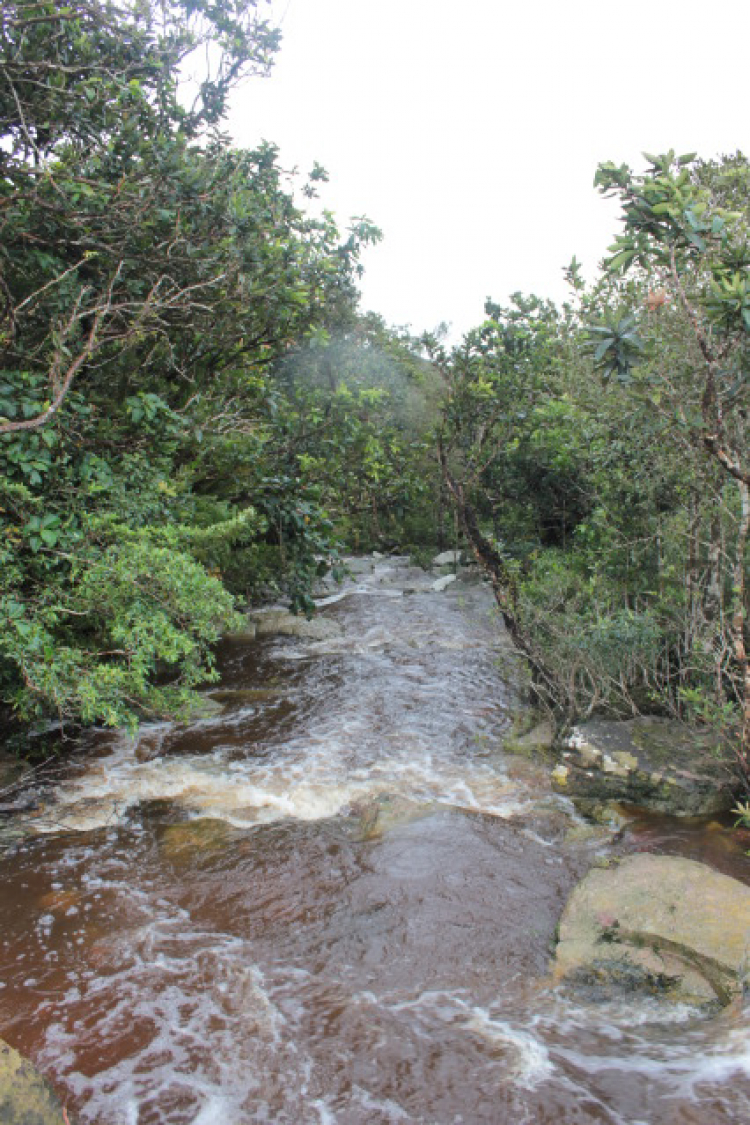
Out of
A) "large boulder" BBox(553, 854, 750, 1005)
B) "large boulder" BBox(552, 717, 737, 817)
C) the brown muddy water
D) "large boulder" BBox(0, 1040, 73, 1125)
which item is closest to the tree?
"large boulder" BBox(552, 717, 737, 817)

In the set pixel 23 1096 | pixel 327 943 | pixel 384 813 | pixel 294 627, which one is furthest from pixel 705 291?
pixel 294 627

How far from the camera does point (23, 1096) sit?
8.91ft

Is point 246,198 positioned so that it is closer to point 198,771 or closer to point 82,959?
point 198,771

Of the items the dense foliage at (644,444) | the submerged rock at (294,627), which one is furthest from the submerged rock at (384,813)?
the submerged rock at (294,627)

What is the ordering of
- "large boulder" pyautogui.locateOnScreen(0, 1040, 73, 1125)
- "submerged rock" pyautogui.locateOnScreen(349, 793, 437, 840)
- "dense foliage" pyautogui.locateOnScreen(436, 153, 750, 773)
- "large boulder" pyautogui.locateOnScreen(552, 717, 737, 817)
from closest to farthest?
"large boulder" pyautogui.locateOnScreen(0, 1040, 73, 1125) < "dense foliage" pyautogui.locateOnScreen(436, 153, 750, 773) < "submerged rock" pyautogui.locateOnScreen(349, 793, 437, 840) < "large boulder" pyautogui.locateOnScreen(552, 717, 737, 817)

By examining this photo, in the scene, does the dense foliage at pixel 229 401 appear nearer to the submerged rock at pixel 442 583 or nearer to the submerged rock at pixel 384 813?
the submerged rock at pixel 384 813

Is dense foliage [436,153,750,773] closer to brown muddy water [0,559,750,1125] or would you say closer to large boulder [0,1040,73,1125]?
brown muddy water [0,559,750,1125]

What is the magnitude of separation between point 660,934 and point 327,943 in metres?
1.97

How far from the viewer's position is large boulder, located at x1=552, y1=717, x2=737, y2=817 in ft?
19.4

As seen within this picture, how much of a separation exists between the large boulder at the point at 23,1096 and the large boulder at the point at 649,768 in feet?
15.0

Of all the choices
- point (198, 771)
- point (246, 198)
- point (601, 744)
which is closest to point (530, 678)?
point (601, 744)

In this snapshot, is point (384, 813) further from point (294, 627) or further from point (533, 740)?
point (294, 627)

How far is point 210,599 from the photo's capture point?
618 cm

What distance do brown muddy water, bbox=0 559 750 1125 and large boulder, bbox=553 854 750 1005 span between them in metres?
0.15
